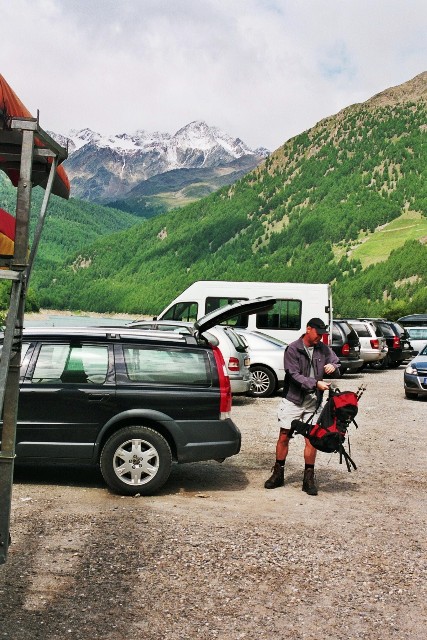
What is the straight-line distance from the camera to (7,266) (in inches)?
163

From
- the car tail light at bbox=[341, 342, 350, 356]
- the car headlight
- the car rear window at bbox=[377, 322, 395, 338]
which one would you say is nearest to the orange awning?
the car headlight

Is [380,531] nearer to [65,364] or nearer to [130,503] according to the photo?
[130,503]

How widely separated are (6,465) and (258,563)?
259 centimetres

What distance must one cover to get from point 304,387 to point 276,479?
1.05 meters

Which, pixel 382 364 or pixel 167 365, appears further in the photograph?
pixel 382 364

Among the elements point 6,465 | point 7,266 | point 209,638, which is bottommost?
point 209,638

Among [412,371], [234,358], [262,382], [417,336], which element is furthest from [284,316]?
[417,336]

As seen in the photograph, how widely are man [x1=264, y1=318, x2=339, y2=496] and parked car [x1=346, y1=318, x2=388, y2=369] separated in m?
19.2

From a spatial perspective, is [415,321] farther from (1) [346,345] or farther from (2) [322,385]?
(2) [322,385]

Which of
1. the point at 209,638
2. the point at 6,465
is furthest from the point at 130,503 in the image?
the point at 6,465

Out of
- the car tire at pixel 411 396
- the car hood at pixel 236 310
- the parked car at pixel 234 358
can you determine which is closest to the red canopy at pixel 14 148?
the car hood at pixel 236 310

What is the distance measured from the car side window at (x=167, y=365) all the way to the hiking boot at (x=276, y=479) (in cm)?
125

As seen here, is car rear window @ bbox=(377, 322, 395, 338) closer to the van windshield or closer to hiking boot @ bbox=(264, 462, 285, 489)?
the van windshield

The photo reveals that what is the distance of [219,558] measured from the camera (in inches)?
252
